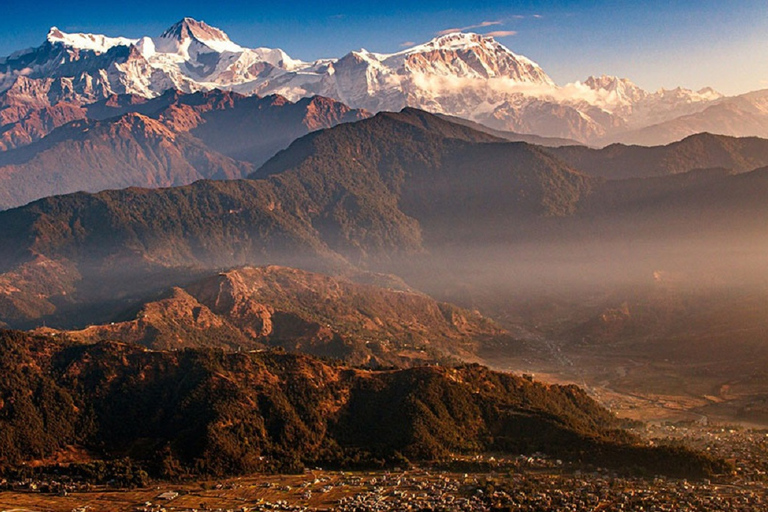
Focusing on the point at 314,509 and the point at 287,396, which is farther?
the point at 287,396

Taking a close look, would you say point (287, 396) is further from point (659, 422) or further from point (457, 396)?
point (659, 422)

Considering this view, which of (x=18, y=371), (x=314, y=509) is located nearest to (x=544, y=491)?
(x=314, y=509)

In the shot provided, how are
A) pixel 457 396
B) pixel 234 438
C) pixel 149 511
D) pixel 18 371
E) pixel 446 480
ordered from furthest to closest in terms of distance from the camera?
pixel 457 396, pixel 18 371, pixel 234 438, pixel 446 480, pixel 149 511

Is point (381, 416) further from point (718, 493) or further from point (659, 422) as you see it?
point (659, 422)

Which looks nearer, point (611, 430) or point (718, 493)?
point (718, 493)

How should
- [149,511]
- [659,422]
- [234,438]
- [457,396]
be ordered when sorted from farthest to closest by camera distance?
[659,422] → [457,396] → [234,438] → [149,511]

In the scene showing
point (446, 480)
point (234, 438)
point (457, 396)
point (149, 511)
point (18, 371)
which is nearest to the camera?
point (149, 511)

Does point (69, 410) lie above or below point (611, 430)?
above

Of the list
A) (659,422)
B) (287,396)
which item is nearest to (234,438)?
(287,396)

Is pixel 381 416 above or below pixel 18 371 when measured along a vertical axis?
below
